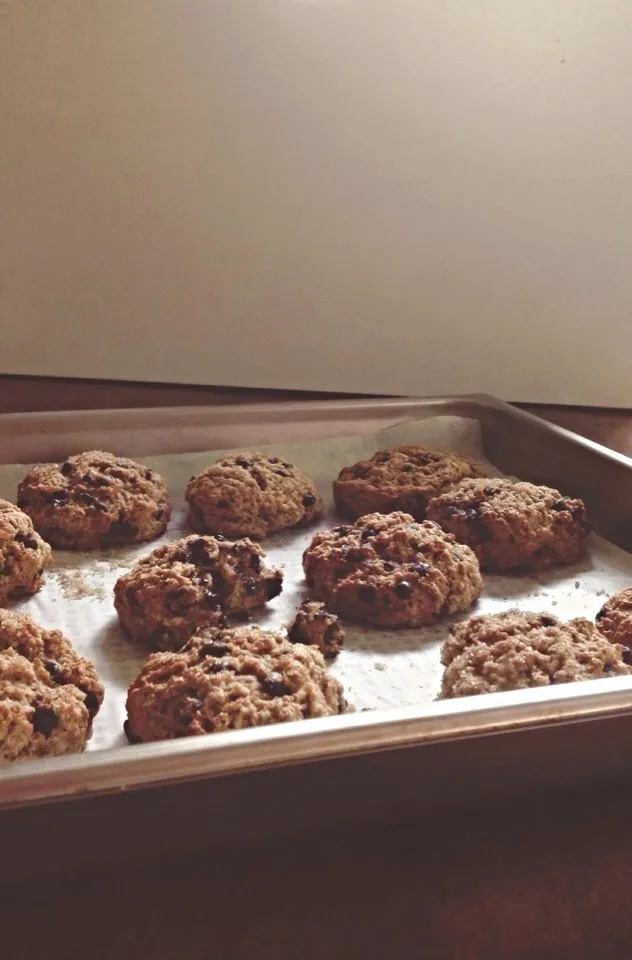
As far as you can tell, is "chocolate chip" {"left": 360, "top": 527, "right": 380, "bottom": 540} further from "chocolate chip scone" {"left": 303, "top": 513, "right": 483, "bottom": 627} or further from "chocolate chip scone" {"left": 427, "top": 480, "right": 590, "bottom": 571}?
"chocolate chip scone" {"left": 427, "top": 480, "right": 590, "bottom": 571}

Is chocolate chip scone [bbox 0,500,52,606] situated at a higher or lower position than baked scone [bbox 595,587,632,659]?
lower

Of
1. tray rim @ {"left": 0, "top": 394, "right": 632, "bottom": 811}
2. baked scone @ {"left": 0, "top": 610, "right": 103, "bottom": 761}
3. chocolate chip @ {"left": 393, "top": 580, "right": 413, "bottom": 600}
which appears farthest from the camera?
chocolate chip @ {"left": 393, "top": 580, "right": 413, "bottom": 600}

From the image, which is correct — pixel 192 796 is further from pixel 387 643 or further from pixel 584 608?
pixel 584 608

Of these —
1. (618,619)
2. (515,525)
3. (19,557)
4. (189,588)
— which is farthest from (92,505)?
(618,619)

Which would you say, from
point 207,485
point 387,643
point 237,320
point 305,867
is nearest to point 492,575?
point 387,643

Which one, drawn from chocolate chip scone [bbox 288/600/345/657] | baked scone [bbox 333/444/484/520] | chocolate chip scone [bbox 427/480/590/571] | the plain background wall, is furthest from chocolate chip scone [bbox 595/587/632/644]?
the plain background wall

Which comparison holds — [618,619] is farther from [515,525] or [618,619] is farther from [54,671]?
[54,671]
